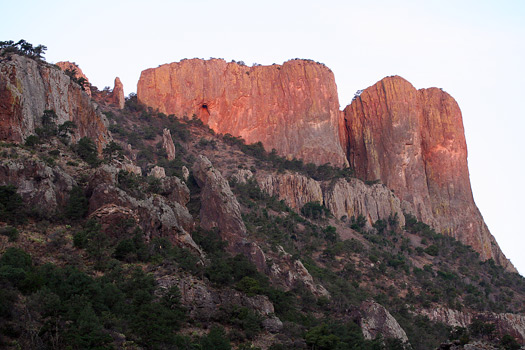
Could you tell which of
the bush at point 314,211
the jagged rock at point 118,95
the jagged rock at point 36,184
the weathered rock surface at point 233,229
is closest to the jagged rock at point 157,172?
the weathered rock surface at point 233,229

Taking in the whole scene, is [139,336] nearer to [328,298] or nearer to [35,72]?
[328,298]

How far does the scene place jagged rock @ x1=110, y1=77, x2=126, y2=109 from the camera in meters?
97.1

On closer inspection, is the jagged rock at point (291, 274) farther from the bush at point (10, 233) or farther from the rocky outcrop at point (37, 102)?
the bush at point (10, 233)

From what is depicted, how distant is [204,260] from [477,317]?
2920cm

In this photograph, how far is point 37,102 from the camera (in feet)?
182

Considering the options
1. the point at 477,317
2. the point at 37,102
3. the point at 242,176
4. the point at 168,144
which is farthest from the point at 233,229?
the point at 168,144

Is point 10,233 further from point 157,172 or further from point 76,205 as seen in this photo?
point 157,172

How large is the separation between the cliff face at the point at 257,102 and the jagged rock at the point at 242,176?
13296 mm

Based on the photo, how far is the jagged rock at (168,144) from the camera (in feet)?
276

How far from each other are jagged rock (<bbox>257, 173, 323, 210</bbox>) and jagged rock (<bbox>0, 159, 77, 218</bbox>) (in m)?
39.4

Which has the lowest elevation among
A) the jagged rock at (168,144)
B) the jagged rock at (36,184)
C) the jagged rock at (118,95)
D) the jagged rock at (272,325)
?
the jagged rock at (272,325)

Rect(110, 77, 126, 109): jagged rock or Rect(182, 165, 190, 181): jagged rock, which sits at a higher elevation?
Rect(110, 77, 126, 109): jagged rock

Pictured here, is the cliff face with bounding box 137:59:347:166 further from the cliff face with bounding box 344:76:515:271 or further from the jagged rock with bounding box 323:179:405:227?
the jagged rock with bounding box 323:179:405:227

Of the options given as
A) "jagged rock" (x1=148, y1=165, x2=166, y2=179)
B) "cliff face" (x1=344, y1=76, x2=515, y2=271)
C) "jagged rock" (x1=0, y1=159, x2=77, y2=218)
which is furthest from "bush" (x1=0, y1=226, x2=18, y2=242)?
"cliff face" (x1=344, y1=76, x2=515, y2=271)
